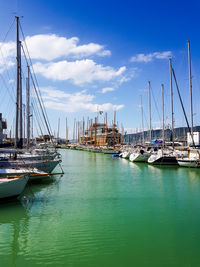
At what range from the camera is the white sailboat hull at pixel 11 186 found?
13344 millimetres

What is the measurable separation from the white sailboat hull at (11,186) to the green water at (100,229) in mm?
729

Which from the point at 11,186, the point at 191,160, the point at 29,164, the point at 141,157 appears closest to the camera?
the point at 11,186

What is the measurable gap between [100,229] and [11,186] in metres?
6.53

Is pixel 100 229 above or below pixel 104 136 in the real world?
below

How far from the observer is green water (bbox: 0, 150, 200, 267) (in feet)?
26.7

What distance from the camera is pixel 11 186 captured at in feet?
44.9

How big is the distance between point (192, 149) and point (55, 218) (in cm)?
2788

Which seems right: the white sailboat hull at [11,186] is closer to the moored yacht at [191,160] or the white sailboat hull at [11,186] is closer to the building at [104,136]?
the moored yacht at [191,160]

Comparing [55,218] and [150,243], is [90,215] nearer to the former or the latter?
[55,218]

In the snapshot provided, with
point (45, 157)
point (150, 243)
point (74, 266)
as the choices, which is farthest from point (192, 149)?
point (74, 266)

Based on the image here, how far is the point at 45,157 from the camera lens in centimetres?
2630

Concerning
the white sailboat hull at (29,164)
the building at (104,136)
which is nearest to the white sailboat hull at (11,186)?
the white sailboat hull at (29,164)

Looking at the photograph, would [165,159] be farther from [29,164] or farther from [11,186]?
[11,186]

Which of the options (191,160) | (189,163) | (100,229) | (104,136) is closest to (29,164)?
(100,229)
